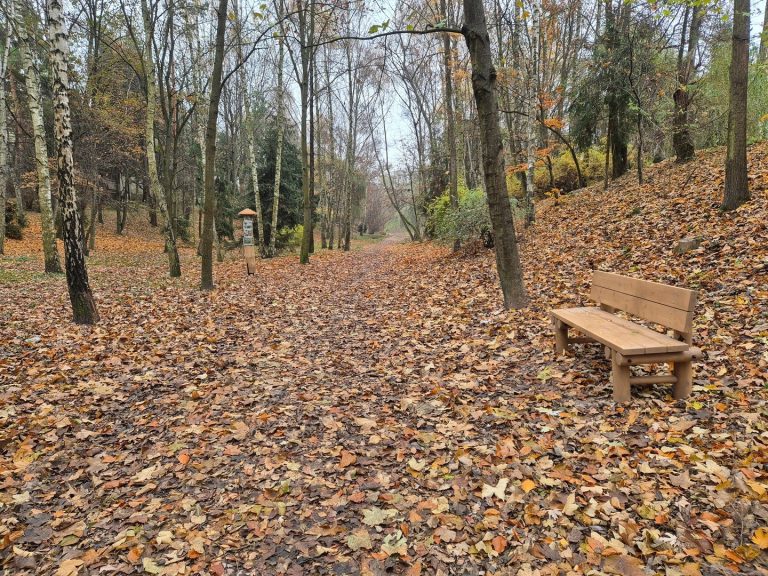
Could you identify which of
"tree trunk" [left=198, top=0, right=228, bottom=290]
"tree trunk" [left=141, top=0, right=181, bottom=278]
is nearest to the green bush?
"tree trunk" [left=198, top=0, right=228, bottom=290]

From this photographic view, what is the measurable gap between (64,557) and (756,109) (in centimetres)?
2002

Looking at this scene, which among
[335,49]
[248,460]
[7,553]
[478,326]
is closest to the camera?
[7,553]

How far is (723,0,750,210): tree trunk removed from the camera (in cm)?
683

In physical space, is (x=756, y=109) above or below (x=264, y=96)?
below

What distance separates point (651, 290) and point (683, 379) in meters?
0.93

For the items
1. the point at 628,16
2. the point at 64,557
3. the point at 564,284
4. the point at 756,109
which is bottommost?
the point at 64,557

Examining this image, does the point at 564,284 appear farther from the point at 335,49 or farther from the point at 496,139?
the point at 335,49

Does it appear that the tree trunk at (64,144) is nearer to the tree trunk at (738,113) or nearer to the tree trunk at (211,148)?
the tree trunk at (211,148)

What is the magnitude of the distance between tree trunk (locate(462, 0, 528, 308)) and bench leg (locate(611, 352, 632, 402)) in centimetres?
305

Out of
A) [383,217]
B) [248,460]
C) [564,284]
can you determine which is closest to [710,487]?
[248,460]

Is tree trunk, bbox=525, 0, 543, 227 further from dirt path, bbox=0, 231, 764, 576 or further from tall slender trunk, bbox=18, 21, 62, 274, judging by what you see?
tall slender trunk, bbox=18, 21, 62, 274

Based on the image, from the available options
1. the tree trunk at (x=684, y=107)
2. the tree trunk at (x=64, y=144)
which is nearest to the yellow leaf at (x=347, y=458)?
the tree trunk at (x=64, y=144)

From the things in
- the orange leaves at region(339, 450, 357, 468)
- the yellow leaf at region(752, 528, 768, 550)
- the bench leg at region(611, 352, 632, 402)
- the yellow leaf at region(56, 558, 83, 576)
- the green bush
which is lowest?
the yellow leaf at region(56, 558, 83, 576)

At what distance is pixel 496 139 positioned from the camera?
256 inches
